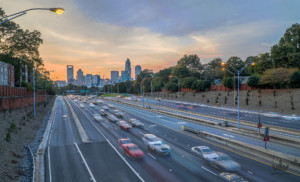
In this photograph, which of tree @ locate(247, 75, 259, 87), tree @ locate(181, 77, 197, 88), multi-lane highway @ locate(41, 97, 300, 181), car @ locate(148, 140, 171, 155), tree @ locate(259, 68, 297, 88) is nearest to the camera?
multi-lane highway @ locate(41, 97, 300, 181)

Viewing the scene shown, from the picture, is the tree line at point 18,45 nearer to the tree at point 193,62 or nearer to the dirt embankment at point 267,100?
the dirt embankment at point 267,100

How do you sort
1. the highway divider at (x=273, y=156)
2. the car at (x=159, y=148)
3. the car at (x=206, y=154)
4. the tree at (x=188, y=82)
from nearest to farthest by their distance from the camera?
the highway divider at (x=273, y=156) → the car at (x=206, y=154) → the car at (x=159, y=148) → the tree at (x=188, y=82)

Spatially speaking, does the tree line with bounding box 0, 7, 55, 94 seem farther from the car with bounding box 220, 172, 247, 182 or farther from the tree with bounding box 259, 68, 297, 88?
the tree with bounding box 259, 68, 297, 88

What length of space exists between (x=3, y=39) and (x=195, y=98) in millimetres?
75188

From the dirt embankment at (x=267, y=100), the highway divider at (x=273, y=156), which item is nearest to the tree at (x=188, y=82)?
the dirt embankment at (x=267, y=100)

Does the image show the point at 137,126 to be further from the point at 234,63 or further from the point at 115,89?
the point at 115,89

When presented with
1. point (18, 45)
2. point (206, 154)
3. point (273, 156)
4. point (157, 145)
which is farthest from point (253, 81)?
point (18, 45)

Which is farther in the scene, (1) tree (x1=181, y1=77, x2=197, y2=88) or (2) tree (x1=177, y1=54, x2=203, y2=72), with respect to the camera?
(2) tree (x1=177, y1=54, x2=203, y2=72)

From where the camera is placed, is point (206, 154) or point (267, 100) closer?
point (206, 154)

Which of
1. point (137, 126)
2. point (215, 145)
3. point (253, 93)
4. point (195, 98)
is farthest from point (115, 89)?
point (215, 145)

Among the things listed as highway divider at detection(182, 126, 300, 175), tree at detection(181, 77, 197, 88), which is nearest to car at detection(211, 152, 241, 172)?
highway divider at detection(182, 126, 300, 175)

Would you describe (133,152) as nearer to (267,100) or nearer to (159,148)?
(159,148)

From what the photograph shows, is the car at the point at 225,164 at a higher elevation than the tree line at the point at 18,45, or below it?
below

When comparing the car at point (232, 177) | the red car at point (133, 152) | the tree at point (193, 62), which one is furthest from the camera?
the tree at point (193, 62)
